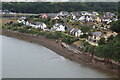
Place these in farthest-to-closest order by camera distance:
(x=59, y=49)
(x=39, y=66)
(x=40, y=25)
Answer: (x=40, y=25) → (x=59, y=49) → (x=39, y=66)

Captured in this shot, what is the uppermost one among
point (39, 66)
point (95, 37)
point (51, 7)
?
point (51, 7)

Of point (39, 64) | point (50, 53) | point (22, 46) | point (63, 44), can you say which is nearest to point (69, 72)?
point (39, 64)

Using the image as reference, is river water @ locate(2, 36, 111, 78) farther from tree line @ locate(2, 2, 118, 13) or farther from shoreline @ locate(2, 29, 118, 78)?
tree line @ locate(2, 2, 118, 13)

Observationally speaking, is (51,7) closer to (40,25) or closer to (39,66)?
(40,25)

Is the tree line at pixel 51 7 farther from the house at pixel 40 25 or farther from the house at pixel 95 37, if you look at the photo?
the house at pixel 95 37

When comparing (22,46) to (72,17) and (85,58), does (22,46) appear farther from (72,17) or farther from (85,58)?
(72,17)

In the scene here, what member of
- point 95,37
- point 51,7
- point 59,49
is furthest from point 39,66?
point 51,7

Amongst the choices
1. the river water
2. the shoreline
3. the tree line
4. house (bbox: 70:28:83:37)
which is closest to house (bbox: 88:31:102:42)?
house (bbox: 70:28:83:37)
